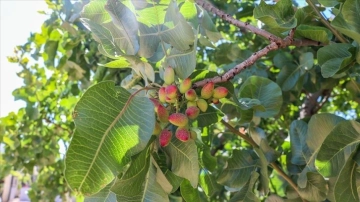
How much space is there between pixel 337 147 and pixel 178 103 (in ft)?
0.75

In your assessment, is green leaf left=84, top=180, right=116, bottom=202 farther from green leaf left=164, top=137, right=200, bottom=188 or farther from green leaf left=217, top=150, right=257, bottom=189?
green leaf left=217, top=150, right=257, bottom=189

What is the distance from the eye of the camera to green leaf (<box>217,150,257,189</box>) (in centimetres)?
72

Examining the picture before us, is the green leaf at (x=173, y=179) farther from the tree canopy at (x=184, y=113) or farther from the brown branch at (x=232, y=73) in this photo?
the brown branch at (x=232, y=73)

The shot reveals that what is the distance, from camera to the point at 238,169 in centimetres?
74

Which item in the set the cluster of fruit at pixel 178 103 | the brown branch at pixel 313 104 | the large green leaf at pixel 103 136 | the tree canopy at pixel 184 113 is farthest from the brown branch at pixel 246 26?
the brown branch at pixel 313 104

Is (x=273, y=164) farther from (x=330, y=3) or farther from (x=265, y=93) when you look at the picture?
(x=330, y=3)

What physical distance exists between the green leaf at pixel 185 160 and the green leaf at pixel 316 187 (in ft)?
0.70

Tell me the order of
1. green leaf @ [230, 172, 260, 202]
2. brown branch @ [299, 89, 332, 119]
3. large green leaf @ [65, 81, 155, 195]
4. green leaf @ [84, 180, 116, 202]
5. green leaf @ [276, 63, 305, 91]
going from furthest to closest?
brown branch @ [299, 89, 332, 119], green leaf @ [276, 63, 305, 91], green leaf @ [230, 172, 260, 202], green leaf @ [84, 180, 116, 202], large green leaf @ [65, 81, 155, 195]

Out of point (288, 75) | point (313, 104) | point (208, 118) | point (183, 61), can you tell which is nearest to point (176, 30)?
point (183, 61)

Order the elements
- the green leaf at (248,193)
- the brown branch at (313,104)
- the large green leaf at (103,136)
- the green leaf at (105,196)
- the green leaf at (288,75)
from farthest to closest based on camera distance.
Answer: the brown branch at (313,104)
the green leaf at (288,75)
the green leaf at (248,193)
the green leaf at (105,196)
the large green leaf at (103,136)

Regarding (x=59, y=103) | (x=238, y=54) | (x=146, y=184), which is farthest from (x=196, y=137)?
(x=59, y=103)

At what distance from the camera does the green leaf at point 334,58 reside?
60 cm

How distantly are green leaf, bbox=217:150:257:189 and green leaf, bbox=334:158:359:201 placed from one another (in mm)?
176

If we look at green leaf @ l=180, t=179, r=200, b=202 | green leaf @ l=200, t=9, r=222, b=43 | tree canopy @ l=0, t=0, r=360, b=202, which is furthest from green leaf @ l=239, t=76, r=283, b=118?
green leaf @ l=180, t=179, r=200, b=202
